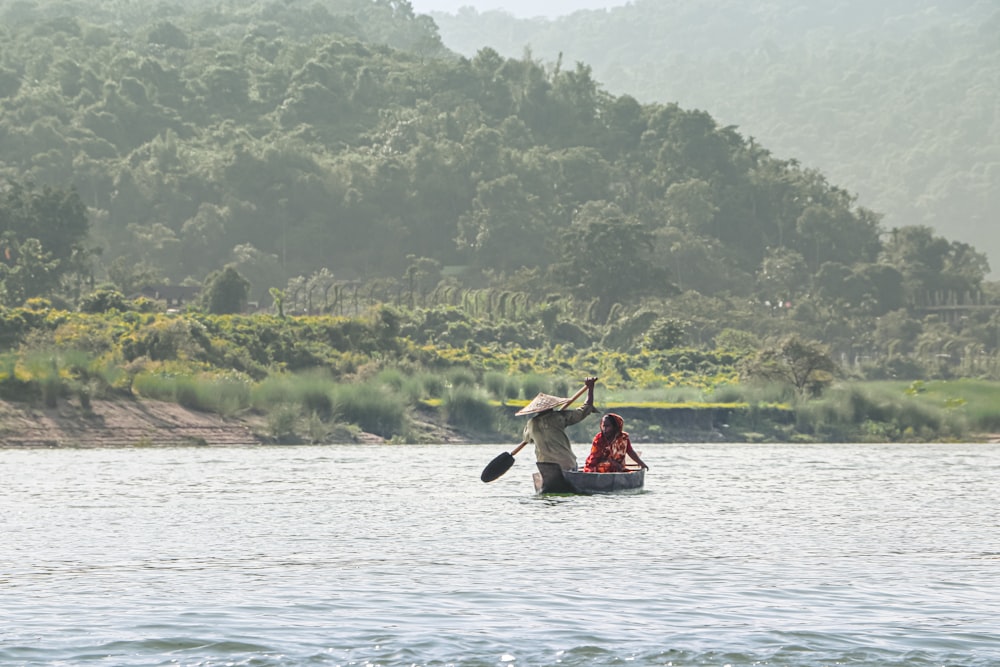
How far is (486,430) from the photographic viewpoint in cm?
7600

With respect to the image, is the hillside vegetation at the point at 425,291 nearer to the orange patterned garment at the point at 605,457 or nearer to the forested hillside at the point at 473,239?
the forested hillside at the point at 473,239

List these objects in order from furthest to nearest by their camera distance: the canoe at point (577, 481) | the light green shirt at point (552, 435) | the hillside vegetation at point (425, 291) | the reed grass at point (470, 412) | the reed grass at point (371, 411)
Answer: the hillside vegetation at point (425, 291) < the reed grass at point (470, 412) < the reed grass at point (371, 411) < the canoe at point (577, 481) < the light green shirt at point (552, 435)

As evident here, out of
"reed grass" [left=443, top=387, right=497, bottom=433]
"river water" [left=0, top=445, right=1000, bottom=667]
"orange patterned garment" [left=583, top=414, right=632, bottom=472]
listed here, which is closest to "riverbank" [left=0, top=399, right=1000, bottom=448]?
"reed grass" [left=443, top=387, right=497, bottom=433]

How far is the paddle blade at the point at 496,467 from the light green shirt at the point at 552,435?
2.27 metres

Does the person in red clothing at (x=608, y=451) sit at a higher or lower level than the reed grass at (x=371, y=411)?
lower

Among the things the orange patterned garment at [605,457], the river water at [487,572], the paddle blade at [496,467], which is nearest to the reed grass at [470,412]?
the river water at [487,572]

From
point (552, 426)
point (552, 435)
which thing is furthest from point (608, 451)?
point (552, 426)

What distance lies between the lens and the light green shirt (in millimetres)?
39656

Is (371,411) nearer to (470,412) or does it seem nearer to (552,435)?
(470,412)

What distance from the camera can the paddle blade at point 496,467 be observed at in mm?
42312

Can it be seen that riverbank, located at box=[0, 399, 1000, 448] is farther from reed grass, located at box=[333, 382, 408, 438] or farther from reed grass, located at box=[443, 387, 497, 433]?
reed grass, located at box=[333, 382, 408, 438]

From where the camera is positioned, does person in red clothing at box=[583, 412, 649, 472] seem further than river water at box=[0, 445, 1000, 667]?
Yes

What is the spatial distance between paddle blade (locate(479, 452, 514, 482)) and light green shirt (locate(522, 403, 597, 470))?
2.27 m

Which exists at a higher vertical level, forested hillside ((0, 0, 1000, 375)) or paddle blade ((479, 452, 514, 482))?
forested hillside ((0, 0, 1000, 375))
